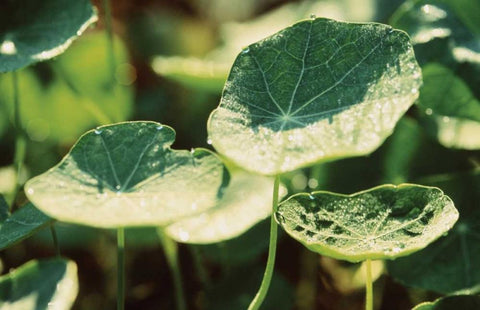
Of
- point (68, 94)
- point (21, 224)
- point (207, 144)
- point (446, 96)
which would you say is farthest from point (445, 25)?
point (68, 94)

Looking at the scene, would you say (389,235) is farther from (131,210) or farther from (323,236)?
(131,210)

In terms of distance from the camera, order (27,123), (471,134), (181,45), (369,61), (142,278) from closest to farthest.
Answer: (369,61)
(471,134)
(142,278)
(27,123)
(181,45)

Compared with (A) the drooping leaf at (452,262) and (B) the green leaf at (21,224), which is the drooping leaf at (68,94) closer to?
(B) the green leaf at (21,224)

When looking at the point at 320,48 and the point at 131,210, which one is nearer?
the point at 131,210

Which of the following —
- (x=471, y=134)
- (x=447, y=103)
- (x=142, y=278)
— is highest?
(x=447, y=103)

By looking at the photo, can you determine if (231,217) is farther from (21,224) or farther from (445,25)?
(445,25)

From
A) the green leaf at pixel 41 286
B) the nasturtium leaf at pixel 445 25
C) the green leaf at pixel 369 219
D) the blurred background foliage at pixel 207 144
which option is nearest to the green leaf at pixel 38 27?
the blurred background foliage at pixel 207 144

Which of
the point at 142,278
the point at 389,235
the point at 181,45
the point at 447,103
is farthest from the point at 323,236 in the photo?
the point at 181,45
